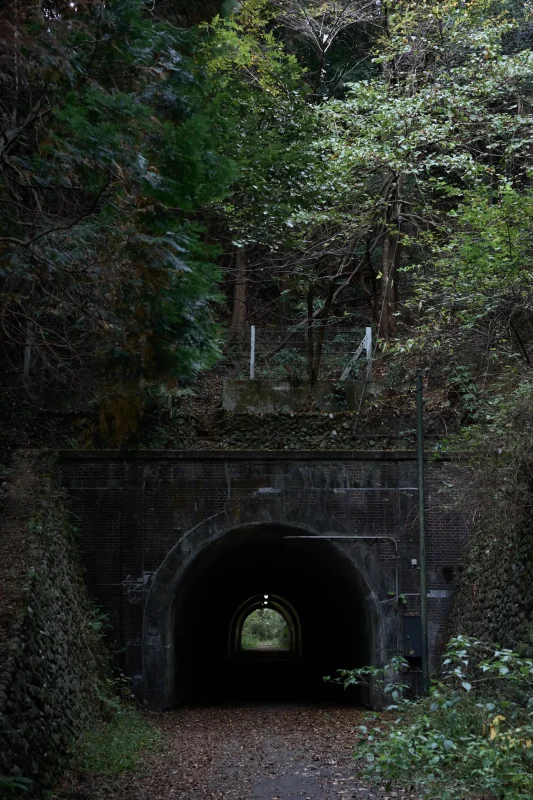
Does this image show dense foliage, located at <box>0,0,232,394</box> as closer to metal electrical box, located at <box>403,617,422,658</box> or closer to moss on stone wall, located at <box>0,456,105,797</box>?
moss on stone wall, located at <box>0,456,105,797</box>

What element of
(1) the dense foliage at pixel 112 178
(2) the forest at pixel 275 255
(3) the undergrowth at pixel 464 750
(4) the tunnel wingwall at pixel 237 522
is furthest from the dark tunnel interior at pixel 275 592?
(1) the dense foliage at pixel 112 178

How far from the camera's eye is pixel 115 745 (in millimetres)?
9523

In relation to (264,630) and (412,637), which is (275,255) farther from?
(264,630)

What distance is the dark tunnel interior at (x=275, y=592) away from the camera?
14951 millimetres

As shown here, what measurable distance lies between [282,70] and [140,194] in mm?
8236

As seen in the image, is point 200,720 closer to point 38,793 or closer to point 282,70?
point 38,793

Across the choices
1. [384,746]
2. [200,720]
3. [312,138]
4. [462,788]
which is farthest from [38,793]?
[312,138]

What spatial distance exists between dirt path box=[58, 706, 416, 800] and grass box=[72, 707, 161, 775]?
20 cm

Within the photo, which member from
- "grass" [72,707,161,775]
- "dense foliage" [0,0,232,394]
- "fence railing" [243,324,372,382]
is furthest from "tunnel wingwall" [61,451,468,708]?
"fence railing" [243,324,372,382]

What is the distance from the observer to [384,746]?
280 inches

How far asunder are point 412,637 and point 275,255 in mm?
11527

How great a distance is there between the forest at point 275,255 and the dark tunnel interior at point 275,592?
1.88 metres

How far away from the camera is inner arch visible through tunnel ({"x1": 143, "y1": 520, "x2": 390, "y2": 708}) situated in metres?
13.8

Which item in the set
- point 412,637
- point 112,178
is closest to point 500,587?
point 412,637
